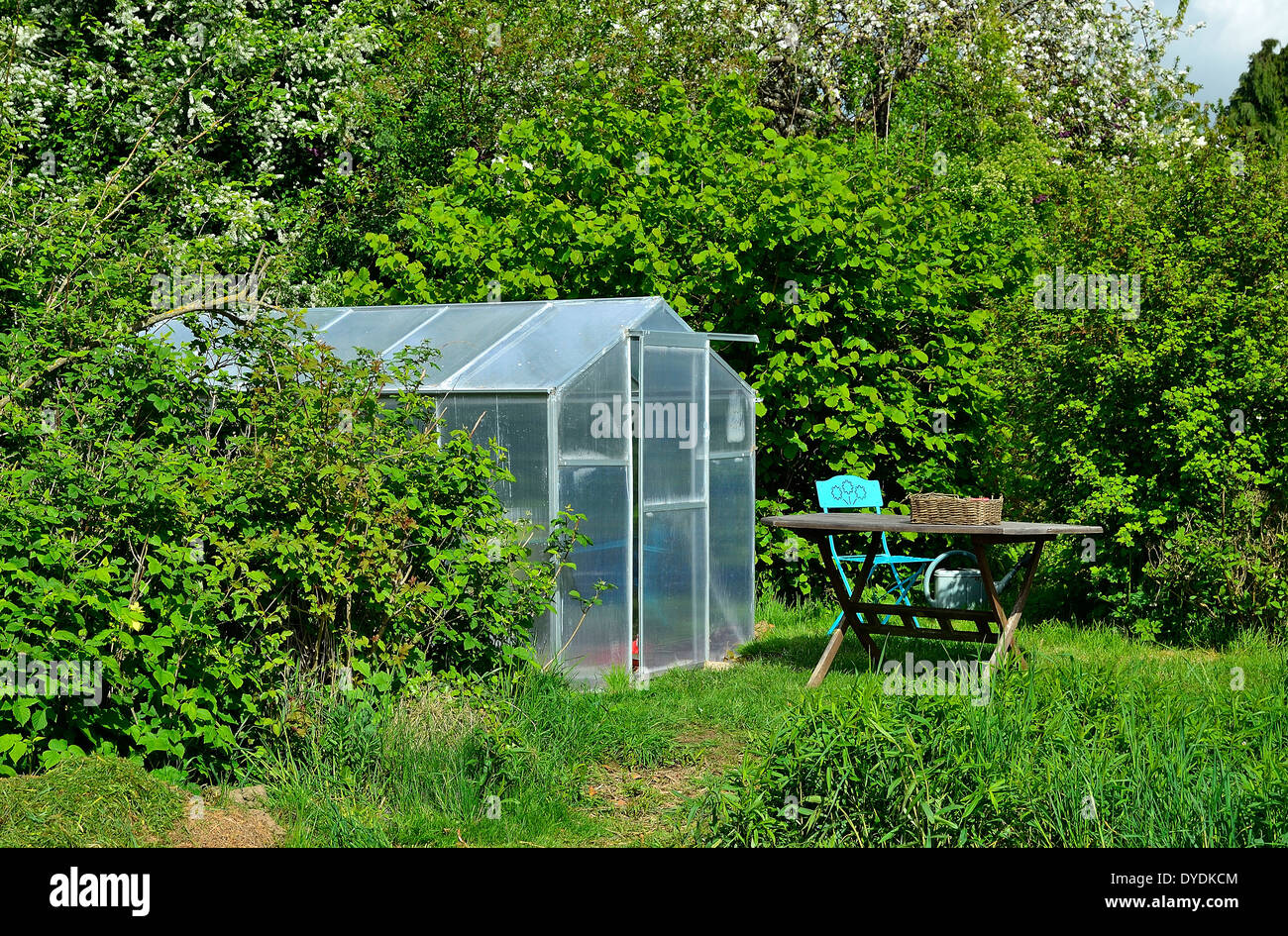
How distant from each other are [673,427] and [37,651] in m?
4.65

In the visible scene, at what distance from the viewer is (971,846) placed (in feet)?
14.1

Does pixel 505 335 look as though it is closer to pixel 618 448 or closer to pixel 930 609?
pixel 618 448

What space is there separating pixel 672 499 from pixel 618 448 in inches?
26.8

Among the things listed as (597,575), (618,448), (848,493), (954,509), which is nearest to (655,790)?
(597,575)

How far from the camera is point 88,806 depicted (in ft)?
15.3

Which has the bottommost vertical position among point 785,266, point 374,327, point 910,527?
point 910,527

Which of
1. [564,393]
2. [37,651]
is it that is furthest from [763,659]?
[37,651]

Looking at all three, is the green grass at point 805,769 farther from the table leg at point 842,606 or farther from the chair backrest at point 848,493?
the chair backrest at point 848,493

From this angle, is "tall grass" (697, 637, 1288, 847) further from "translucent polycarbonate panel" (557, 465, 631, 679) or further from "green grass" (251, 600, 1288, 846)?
"translucent polycarbonate panel" (557, 465, 631, 679)

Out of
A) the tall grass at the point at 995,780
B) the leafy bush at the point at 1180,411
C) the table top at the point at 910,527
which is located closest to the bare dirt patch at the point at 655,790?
the tall grass at the point at 995,780

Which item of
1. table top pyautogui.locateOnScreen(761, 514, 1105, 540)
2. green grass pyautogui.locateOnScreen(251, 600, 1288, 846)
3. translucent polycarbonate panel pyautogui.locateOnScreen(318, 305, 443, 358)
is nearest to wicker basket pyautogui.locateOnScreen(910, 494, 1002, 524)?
table top pyautogui.locateOnScreen(761, 514, 1105, 540)

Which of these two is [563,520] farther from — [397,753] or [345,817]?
[345,817]

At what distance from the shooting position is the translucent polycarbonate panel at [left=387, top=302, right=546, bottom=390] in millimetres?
8266

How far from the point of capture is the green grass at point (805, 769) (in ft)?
14.4
